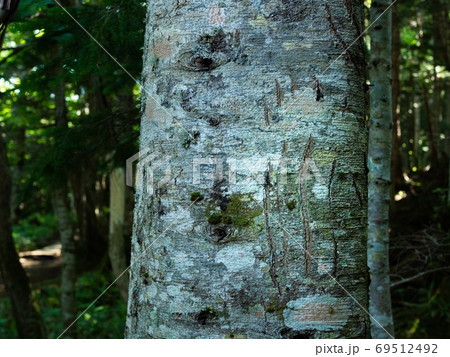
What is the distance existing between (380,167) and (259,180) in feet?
9.17

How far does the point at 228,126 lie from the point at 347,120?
12.3 inches

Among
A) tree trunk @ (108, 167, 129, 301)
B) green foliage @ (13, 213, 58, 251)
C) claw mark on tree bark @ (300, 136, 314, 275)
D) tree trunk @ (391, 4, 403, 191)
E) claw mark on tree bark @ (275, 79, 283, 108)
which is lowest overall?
green foliage @ (13, 213, 58, 251)

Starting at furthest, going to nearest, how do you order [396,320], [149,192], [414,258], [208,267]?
[396,320] < [414,258] < [149,192] < [208,267]

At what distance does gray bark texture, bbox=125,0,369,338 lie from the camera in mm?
1090

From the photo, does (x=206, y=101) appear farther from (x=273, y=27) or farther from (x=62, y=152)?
(x=62, y=152)

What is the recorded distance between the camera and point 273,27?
1.13 meters

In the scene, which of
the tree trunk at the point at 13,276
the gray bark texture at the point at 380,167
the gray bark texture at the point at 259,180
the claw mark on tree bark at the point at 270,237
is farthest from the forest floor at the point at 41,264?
the claw mark on tree bark at the point at 270,237

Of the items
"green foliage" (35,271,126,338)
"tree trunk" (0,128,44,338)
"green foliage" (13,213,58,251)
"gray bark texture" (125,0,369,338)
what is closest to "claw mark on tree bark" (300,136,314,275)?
"gray bark texture" (125,0,369,338)

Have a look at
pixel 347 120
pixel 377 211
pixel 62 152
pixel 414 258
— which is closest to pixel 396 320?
pixel 414 258

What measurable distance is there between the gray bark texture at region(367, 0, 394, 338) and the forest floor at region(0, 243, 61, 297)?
29.2ft

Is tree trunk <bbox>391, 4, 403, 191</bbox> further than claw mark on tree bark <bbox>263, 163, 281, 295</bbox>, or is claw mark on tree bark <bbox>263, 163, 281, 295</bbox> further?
tree trunk <bbox>391, 4, 403, 191</bbox>

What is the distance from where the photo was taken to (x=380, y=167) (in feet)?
11.9

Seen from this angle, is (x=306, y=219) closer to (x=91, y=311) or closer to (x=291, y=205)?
(x=291, y=205)

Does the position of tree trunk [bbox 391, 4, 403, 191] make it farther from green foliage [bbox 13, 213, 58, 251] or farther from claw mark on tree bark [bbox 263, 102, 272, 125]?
green foliage [bbox 13, 213, 58, 251]
